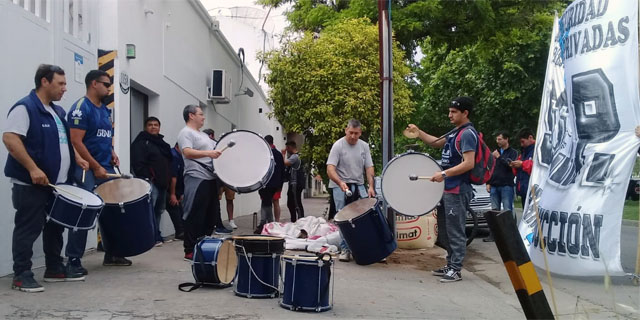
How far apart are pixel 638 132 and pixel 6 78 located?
19.5 ft

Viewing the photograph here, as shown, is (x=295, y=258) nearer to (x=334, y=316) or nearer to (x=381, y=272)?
(x=334, y=316)

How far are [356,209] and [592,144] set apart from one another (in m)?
2.57

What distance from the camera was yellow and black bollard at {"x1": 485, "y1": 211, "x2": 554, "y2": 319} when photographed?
2.18 meters

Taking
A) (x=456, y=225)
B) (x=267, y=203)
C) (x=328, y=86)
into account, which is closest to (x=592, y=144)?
(x=456, y=225)

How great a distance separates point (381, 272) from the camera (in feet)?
22.8

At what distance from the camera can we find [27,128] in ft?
16.6

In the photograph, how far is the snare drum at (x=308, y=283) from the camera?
4.71 m

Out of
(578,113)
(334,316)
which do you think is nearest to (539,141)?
(578,113)

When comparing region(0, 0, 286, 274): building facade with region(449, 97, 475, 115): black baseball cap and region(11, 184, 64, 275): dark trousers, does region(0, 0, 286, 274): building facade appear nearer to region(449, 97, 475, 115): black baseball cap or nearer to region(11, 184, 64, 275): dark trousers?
region(11, 184, 64, 275): dark trousers

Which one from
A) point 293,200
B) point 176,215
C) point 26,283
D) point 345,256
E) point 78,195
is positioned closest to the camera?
point 26,283

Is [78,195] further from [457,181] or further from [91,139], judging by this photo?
[457,181]

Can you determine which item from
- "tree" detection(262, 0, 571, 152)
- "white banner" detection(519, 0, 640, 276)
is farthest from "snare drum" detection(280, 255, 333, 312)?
"tree" detection(262, 0, 571, 152)

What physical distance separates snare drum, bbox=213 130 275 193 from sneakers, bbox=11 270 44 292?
2.15 m

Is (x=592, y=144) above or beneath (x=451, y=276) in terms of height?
above
